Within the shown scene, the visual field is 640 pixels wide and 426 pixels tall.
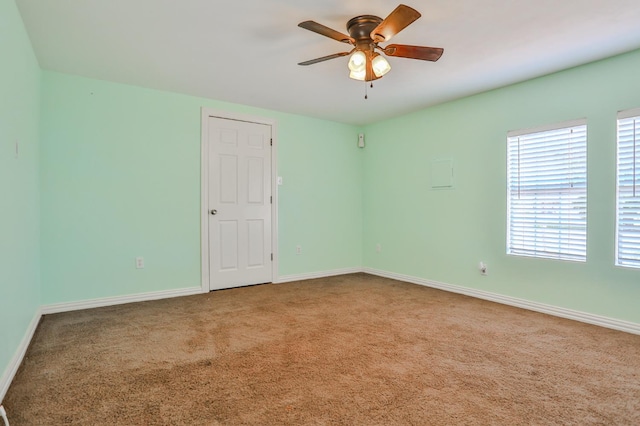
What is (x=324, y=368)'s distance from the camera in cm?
220

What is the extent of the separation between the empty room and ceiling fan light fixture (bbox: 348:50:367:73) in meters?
0.01

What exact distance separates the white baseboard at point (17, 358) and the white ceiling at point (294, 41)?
7.42ft

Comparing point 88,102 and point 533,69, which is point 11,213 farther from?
point 533,69

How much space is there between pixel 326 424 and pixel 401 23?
2.24 m

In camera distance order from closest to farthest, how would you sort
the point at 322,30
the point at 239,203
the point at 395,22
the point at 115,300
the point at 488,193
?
the point at 395,22, the point at 322,30, the point at 115,300, the point at 488,193, the point at 239,203

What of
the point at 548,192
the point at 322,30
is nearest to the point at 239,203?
the point at 322,30

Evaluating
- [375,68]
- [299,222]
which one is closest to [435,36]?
[375,68]

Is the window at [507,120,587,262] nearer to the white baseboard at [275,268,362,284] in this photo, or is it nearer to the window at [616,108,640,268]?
the window at [616,108,640,268]

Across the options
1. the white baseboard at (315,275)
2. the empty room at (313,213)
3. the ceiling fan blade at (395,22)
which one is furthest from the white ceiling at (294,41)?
the white baseboard at (315,275)

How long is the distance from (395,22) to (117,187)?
10.5 ft

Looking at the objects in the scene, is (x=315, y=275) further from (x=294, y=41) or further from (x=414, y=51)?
(x=414, y=51)

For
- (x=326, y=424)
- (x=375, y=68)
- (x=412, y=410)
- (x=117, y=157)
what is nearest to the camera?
(x=326, y=424)

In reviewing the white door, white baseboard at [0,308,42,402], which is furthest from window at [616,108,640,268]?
white baseboard at [0,308,42,402]

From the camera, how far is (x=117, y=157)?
367 centimetres
